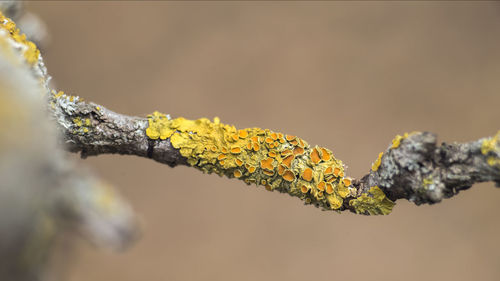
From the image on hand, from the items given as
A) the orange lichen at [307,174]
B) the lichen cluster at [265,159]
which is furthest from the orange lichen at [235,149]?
the orange lichen at [307,174]

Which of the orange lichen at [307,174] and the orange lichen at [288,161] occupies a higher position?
the orange lichen at [288,161]

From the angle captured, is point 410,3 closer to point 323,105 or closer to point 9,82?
point 323,105

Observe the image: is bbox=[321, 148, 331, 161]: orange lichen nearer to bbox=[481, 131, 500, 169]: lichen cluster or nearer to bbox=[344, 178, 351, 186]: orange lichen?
bbox=[344, 178, 351, 186]: orange lichen

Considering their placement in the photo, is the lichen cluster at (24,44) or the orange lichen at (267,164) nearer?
the lichen cluster at (24,44)

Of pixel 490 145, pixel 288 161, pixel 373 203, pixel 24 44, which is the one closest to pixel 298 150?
pixel 288 161

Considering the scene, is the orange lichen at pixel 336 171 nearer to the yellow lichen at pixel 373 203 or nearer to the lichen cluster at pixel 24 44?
the yellow lichen at pixel 373 203
